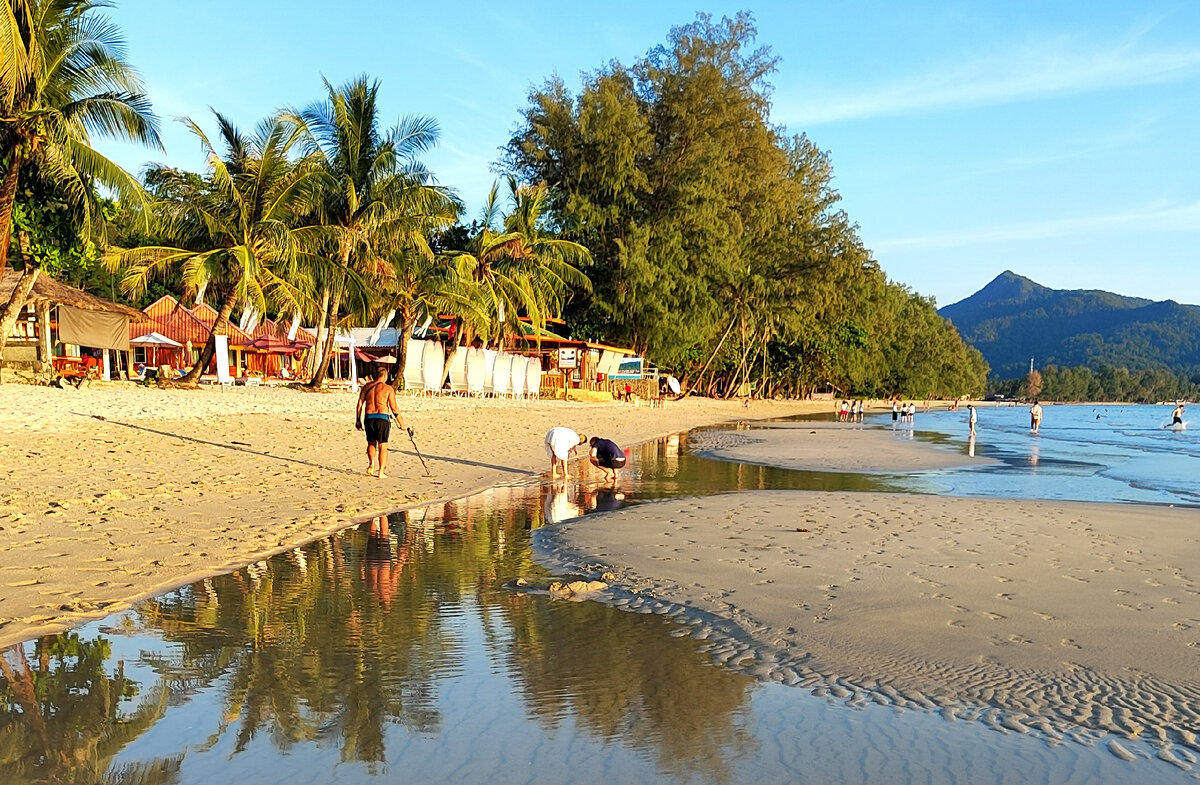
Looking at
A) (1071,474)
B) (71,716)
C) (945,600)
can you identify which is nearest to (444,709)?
(71,716)

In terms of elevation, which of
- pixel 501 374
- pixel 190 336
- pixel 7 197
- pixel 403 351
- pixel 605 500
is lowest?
pixel 605 500

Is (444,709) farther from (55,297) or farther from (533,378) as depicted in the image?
(533,378)

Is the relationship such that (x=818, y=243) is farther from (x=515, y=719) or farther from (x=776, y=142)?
(x=515, y=719)

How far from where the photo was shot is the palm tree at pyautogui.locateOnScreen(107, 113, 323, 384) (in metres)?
26.2

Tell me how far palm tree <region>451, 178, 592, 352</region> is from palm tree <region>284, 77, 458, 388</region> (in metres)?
3.22

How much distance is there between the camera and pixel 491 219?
1624 inches

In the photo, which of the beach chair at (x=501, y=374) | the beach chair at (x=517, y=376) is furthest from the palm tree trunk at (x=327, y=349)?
the beach chair at (x=517, y=376)

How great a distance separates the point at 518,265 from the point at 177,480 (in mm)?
26406

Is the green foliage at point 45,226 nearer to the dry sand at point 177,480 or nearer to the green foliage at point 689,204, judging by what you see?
the dry sand at point 177,480

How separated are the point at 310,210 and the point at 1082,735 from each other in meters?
29.1

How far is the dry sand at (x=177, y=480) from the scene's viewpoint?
21.2 feet

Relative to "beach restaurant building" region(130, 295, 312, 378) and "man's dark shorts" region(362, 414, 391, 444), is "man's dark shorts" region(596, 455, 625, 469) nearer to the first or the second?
"man's dark shorts" region(362, 414, 391, 444)

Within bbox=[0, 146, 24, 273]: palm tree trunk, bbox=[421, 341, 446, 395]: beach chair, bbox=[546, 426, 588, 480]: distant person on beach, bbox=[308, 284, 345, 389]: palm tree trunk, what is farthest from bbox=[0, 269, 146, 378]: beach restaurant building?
bbox=[546, 426, 588, 480]: distant person on beach

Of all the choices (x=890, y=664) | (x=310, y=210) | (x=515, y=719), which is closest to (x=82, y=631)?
(x=515, y=719)
